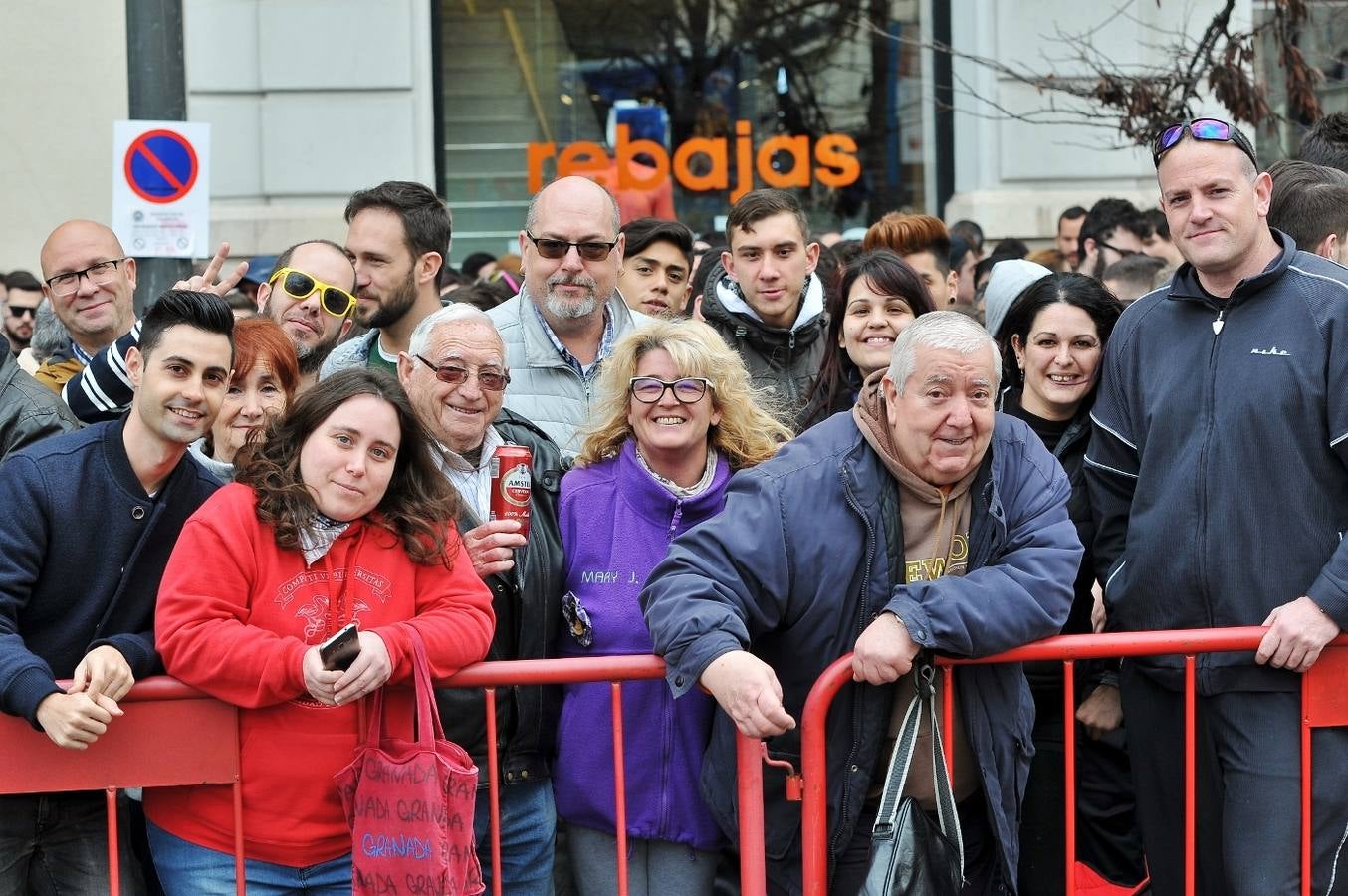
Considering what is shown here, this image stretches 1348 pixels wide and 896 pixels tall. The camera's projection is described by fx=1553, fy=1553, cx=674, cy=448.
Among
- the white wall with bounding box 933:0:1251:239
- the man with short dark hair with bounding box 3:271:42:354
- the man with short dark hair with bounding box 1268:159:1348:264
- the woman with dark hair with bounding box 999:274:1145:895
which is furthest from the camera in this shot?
the white wall with bounding box 933:0:1251:239

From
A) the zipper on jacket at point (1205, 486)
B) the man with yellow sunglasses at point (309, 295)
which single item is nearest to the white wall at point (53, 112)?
the man with yellow sunglasses at point (309, 295)

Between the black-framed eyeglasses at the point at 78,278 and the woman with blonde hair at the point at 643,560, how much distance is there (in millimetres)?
2133

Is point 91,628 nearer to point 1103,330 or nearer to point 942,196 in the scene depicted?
point 1103,330

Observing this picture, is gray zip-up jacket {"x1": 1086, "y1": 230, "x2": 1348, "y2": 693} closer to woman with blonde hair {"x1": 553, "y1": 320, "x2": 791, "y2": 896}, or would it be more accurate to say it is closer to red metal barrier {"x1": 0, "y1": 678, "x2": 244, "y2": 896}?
woman with blonde hair {"x1": 553, "y1": 320, "x2": 791, "y2": 896}

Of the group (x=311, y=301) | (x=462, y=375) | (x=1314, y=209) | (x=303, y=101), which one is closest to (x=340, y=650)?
(x=462, y=375)

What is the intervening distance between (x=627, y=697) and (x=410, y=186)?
2.56m

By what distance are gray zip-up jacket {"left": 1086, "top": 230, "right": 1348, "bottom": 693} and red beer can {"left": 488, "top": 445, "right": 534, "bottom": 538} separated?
154 centimetres

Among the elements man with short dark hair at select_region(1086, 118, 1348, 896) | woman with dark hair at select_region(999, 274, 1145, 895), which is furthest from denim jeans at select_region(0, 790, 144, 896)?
man with short dark hair at select_region(1086, 118, 1348, 896)

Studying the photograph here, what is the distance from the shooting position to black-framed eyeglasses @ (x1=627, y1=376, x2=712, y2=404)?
Result: 4.04m

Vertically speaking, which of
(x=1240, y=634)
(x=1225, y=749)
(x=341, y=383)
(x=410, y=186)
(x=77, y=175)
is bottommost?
(x=1225, y=749)

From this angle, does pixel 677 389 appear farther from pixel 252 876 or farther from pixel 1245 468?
pixel 252 876

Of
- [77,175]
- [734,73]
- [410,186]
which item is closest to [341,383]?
[410,186]

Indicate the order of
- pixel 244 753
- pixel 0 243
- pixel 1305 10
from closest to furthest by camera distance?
pixel 244 753 → pixel 1305 10 → pixel 0 243

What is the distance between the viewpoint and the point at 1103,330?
4562 mm
